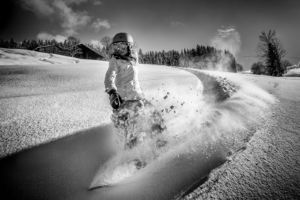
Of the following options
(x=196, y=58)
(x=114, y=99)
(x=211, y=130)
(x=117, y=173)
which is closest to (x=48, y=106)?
(x=114, y=99)

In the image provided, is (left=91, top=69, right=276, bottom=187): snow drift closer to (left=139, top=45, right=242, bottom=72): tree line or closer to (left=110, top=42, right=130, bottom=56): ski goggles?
(left=110, top=42, right=130, bottom=56): ski goggles

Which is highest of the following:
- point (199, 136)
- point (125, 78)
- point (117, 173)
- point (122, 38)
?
point (122, 38)

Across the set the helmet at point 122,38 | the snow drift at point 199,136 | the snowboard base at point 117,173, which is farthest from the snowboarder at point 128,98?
the snowboard base at point 117,173

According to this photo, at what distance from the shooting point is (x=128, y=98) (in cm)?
256

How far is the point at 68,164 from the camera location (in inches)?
82.7

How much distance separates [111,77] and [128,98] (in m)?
0.44

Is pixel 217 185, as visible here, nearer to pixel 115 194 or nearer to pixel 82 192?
pixel 115 194

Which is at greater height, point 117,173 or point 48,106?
point 48,106

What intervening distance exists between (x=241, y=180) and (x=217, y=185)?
0.76ft

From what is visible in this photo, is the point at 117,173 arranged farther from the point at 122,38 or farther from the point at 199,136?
the point at 122,38

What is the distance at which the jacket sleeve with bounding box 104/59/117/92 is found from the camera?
2.29 metres

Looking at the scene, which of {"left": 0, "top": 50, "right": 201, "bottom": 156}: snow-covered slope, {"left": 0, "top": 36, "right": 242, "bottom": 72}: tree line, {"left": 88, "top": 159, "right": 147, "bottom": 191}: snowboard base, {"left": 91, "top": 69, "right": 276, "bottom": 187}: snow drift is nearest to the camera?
{"left": 88, "top": 159, "right": 147, "bottom": 191}: snowboard base

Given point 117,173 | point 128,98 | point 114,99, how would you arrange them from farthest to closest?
point 128,98
point 114,99
point 117,173

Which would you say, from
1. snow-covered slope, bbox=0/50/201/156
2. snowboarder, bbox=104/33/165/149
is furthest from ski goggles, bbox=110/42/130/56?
snow-covered slope, bbox=0/50/201/156
